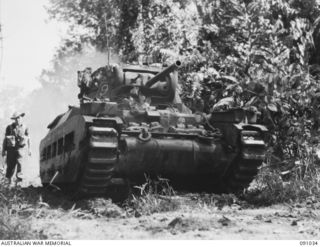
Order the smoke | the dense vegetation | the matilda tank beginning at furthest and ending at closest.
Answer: the smoke, the dense vegetation, the matilda tank

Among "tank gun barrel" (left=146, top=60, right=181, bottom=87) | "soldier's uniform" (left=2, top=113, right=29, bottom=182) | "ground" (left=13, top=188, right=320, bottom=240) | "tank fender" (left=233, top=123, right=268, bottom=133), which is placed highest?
"tank gun barrel" (left=146, top=60, right=181, bottom=87)

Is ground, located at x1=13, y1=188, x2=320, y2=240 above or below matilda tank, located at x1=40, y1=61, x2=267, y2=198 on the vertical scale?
below

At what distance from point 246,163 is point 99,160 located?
231 centimetres

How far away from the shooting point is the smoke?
3941 centimetres

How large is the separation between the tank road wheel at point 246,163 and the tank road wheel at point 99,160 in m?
1.93

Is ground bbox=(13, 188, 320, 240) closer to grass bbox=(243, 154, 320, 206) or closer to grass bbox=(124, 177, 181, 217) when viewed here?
grass bbox=(124, 177, 181, 217)

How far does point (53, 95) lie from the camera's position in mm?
49531

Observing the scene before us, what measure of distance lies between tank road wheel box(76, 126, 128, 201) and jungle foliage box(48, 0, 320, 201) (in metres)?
2.32

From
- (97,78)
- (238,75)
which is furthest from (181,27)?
(97,78)

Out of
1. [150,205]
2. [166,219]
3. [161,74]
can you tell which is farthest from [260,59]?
[166,219]

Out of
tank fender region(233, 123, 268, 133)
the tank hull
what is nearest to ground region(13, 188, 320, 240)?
the tank hull

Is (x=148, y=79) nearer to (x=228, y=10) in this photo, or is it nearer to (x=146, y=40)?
(x=228, y=10)

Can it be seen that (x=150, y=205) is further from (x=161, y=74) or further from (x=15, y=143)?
(x=15, y=143)

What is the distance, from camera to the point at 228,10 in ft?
41.0
